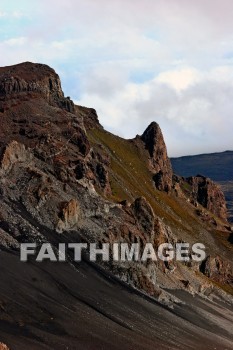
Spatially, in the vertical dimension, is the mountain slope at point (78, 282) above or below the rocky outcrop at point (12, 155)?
below

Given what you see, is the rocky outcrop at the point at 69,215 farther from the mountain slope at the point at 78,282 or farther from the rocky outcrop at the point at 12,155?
the rocky outcrop at the point at 12,155

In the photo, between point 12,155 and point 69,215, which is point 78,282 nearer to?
point 69,215

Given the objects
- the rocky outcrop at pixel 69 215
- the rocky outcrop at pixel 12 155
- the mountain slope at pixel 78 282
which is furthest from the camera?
the rocky outcrop at pixel 12 155

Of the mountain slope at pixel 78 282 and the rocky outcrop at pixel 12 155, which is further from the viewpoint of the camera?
the rocky outcrop at pixel 12 155

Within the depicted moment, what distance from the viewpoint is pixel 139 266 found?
558 ft

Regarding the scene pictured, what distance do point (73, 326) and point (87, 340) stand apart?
5.90 metres

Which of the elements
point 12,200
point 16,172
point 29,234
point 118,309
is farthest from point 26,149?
point 118,309

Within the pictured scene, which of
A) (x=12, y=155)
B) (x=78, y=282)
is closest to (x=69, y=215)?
(x=78, y=282)

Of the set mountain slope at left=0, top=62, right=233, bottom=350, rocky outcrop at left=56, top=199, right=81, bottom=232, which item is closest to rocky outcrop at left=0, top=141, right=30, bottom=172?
mountain slope at left=0, top=62, right=233, bottom=350

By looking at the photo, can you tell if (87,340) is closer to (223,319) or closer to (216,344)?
(216,344)

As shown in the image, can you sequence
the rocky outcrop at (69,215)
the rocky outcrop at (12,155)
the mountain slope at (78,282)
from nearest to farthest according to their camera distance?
the mountain slope at (78,282)
the rocky outcrop at (69,215)
the rocky outcrop at (12,155)

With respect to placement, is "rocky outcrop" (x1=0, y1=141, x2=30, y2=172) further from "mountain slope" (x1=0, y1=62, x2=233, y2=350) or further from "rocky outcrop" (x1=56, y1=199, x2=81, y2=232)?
"rocky outcrop" (x1=56, y1=199, x2=81, y2=232)

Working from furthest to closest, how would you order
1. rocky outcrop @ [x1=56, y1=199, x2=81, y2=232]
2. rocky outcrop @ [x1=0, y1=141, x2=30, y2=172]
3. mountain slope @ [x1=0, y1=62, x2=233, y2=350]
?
rocky outcrop @ [x1=0, y1=141, x2=30, y2=172]
rocky outcrop @ [x1=56, y1=199, x2=81, y2=232]
mountain slope @ [x1=0, y1=62, x2=233, y2=350]

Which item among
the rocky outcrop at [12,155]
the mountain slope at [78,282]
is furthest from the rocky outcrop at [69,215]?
the rocky outcrop at [12,155]
